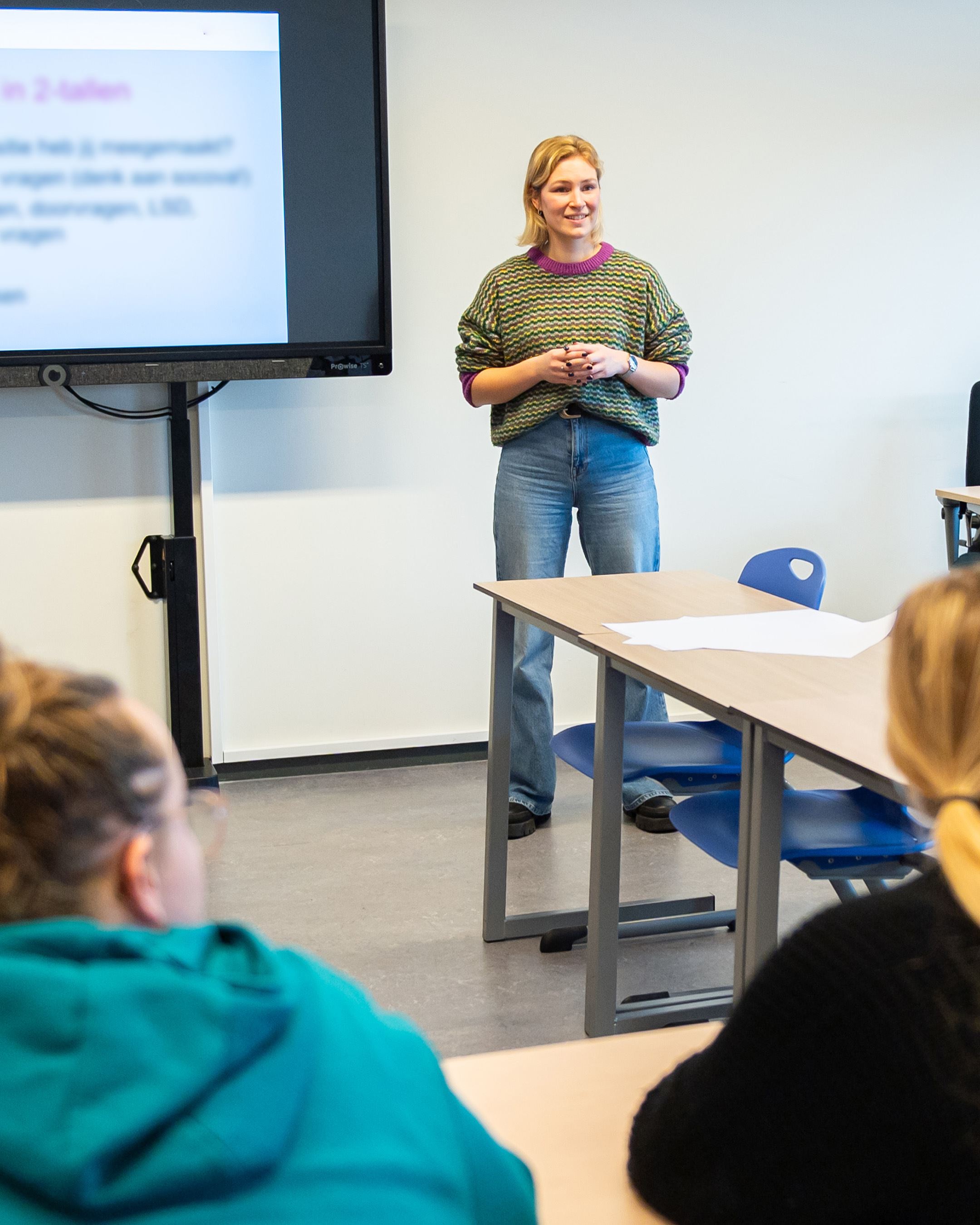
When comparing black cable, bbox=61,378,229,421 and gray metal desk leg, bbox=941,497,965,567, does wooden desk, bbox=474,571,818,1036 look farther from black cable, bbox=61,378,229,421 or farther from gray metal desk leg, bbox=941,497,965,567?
gray metal desk leg, bbox=941,497,965,567

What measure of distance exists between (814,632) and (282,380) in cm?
209

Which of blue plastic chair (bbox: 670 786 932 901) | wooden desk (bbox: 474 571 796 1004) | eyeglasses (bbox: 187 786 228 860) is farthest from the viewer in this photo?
wooden desk (bbox: 474 571 796 1004)

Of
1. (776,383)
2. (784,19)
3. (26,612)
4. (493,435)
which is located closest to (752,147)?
(784,19)

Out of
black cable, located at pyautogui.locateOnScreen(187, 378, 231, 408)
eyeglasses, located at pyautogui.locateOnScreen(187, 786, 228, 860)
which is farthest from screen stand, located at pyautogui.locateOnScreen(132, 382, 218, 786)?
eyeglasses, located at pyautogui.locateOnScreen(187, 786, 228, 860)

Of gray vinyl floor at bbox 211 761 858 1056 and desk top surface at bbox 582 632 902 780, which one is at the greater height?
desk top surface at bbox 582 632 902 780

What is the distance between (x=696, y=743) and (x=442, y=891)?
804 millimetres

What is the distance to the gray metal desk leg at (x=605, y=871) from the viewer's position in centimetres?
246

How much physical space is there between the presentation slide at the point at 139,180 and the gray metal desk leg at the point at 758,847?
226 cm

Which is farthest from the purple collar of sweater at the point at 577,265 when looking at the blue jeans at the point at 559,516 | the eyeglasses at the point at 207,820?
the eyeglasses at the point at 207,820

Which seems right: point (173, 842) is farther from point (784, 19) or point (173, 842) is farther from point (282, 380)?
point (784, 19)

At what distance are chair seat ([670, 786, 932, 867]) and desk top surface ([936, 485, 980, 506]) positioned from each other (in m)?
1.84

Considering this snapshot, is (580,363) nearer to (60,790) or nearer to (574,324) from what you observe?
(574,324)

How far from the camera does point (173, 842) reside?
29.4 inches

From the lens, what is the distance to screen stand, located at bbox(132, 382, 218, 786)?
12.3 ft
